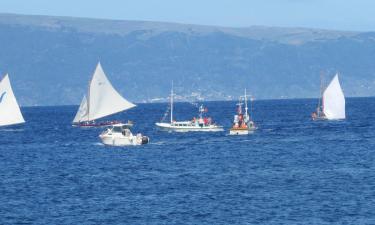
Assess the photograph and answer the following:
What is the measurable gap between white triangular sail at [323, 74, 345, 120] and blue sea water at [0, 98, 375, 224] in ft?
190

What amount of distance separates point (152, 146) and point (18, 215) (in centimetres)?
5829

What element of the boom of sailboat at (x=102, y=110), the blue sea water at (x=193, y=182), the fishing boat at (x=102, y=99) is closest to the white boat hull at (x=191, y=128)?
the boom of sailboat at (x=102, y=110)

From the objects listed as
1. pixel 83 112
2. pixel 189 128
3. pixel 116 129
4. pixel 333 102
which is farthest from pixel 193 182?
pixel 333 102

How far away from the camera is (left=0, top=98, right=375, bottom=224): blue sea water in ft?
206

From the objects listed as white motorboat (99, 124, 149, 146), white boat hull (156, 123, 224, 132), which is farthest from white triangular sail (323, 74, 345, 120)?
Answer: white motorboat (99, 124, 149, 146)

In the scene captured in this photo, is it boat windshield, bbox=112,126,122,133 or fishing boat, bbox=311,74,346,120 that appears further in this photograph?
fishing boat, bbox=311,74,346,120

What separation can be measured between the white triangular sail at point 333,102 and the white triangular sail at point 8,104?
55.4 meters

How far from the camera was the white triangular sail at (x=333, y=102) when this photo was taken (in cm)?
18875

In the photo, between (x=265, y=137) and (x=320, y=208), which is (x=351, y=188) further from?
(x=265, y=137)

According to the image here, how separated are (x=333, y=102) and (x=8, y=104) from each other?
2314 inches

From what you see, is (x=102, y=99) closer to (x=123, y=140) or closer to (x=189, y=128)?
(x=189, y=128)

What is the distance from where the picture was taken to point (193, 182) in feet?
259

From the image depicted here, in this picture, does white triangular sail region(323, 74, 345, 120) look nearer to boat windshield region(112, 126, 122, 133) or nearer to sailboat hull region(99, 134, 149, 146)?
boat windshield region(112, 126, 122, 133)

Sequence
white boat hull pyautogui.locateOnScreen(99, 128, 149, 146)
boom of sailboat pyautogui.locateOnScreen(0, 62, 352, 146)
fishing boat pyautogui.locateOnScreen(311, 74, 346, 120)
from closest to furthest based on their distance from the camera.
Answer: white boat hull pyautogui.locateOnScreen(99, 128, 149, 146)
boom of sailboat pyautogui.locateOnScreen(0, 62, 352, 146)
fishing boat pyautogui.locateOnScreen(311, 74, 346, 120)
